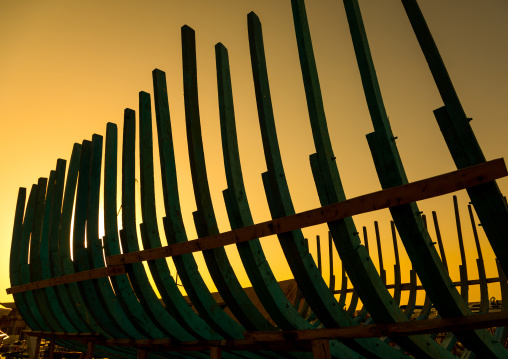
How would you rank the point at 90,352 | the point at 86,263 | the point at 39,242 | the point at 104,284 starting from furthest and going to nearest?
1. the point at 39,242
2. the point at 90,352
3. the point at 86,263
4. the point at 104,284

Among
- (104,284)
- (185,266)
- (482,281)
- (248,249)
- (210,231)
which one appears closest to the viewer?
(248,249)

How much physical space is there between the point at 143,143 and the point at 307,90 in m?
2.01

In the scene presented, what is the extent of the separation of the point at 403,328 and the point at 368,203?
74 cm

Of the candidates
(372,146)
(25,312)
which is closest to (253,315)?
(372,146)

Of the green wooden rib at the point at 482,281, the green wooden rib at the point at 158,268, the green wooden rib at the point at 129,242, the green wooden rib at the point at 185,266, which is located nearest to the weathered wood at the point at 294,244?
the green wooden rib at the point at 185,266

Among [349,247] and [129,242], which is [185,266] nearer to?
[129,242]

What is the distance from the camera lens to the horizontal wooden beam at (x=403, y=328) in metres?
2.12

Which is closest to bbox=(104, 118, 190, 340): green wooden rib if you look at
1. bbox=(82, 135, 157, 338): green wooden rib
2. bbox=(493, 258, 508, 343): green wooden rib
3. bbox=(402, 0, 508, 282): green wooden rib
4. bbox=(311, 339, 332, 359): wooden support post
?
bbox=(82, 135, 157, 338): green wooden rib

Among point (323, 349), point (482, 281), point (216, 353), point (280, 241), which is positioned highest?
point (482, 281)

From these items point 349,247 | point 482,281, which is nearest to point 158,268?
point 349,247

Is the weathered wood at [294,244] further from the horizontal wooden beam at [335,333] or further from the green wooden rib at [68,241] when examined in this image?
the green wooden rib at [68,241]

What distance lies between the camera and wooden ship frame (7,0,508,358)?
2137mm

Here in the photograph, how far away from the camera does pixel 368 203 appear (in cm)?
220

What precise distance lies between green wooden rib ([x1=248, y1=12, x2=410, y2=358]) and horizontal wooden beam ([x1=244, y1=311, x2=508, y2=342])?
90 millimetres
